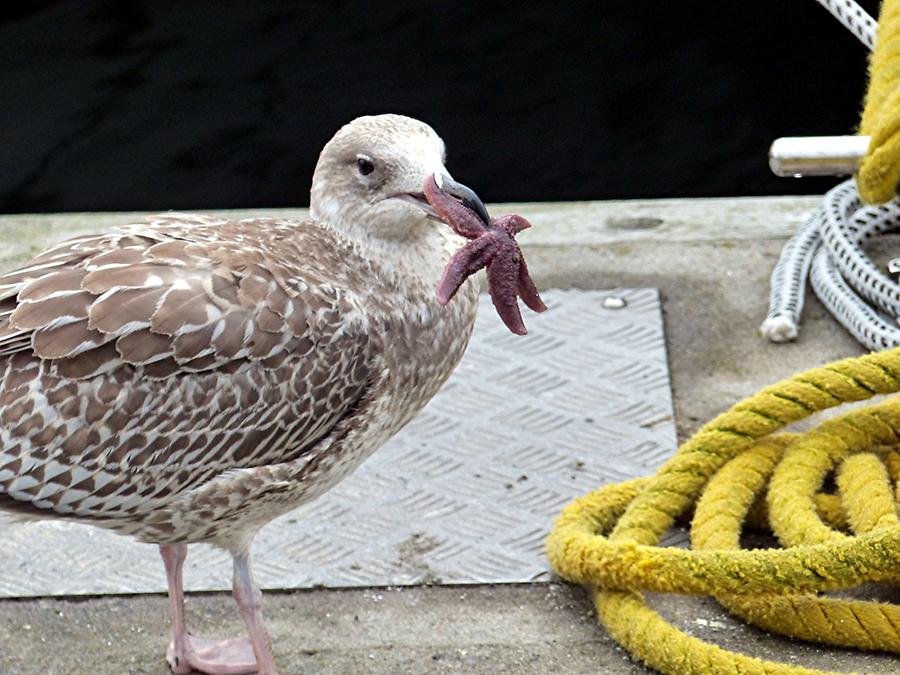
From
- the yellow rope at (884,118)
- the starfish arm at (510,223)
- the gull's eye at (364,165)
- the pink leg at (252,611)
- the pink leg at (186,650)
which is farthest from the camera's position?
the yellow rope at (884,118)

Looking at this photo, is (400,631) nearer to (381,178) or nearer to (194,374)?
(194,374)

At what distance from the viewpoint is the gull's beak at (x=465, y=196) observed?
3.34m

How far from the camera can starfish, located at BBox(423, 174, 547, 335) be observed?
3.31 m

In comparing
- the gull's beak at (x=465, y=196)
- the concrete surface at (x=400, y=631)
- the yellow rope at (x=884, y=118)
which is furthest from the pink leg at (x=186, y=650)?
the yellow rope at (x=884, y=118)

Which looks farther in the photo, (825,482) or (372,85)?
(372,85)

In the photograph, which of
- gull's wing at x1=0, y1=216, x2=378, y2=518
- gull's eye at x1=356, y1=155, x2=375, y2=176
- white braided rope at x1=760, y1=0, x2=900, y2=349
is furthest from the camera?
white braided rope at x1=760, y1=0, x2=900, y2=349

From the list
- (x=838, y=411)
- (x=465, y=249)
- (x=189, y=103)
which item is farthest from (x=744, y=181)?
(x=465, y=249)

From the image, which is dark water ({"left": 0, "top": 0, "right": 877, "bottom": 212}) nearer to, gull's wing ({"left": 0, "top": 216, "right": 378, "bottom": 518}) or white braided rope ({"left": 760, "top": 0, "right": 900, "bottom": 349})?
white braided rope ({"left": 760, "top": 0, "right": 900, "bottom": 349})

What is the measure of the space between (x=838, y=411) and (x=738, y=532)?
2.62ft

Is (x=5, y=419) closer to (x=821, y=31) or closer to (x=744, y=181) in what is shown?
(x=744, y=181)

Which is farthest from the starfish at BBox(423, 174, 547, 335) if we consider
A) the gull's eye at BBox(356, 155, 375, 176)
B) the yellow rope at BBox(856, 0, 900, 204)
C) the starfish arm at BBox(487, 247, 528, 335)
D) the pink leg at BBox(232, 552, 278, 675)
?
the yellow rope at BBox(856, 0, 900, 204)

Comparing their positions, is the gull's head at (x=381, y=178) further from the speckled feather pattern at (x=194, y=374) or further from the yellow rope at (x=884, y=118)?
the yellow rope at (x=884, y=118)

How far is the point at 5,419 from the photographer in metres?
3.27

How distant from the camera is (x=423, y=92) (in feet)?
29.8
